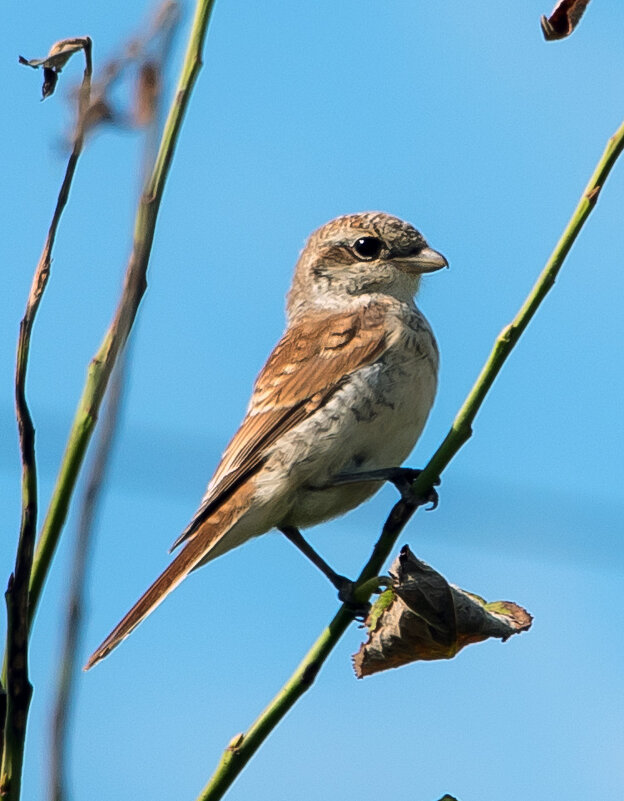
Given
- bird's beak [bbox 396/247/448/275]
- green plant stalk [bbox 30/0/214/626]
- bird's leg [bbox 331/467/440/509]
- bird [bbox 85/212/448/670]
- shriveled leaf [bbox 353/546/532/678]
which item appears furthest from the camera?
bird's beak [bbox 396/247/448/275]

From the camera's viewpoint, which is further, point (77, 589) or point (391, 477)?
point (391, 477)

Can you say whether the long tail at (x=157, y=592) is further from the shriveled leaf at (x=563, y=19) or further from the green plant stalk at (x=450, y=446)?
the shriveled leaf at (x=563, y=19)

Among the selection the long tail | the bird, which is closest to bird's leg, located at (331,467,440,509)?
the bird

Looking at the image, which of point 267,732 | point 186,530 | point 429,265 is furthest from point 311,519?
point 267,732

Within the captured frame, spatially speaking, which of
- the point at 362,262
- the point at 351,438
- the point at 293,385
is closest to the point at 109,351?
the point at 351,438

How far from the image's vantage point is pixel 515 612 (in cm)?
219

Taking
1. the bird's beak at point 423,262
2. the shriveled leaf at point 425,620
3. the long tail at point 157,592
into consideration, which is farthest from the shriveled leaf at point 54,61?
the bird's beak at point 423,262

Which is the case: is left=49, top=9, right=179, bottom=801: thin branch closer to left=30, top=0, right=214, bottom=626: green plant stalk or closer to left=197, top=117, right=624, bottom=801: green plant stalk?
left=30, top=0, right=214, bottom=626: green plant stalk

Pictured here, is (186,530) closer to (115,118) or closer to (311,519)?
(311,519)

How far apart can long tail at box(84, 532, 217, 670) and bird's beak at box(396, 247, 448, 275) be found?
1557mm

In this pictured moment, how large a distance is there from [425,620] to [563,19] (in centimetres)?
109

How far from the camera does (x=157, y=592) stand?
353 centimetres

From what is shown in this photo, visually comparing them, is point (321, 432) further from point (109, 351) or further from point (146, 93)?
point (109, 351)

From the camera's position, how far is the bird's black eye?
4.98m
